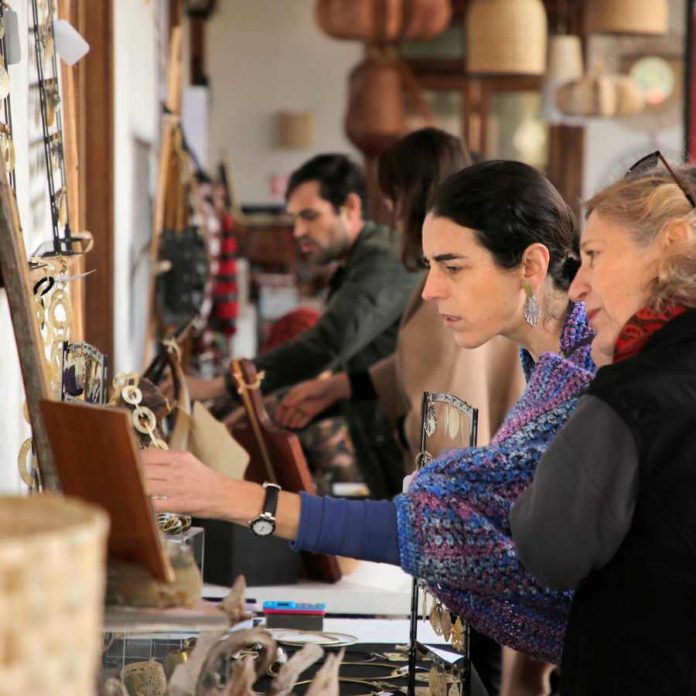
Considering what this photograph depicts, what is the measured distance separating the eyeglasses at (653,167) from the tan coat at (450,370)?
2.81ft

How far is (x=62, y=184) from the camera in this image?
2062 millimetres

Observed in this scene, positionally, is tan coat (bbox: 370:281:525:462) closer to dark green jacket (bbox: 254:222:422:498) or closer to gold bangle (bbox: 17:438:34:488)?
dark green jacket (bbox: 254:222:422:498)

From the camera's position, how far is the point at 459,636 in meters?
1.83

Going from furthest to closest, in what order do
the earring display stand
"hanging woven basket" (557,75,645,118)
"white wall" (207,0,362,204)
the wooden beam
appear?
"white wall" (207,0,362,204) < "hanging woven basket" (557,75,645,118) < the wooden beam < the earring display stand

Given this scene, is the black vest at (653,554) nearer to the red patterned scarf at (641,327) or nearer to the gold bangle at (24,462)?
the red patterned scarf at (641,327)

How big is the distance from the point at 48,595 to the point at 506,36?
21.9 ft

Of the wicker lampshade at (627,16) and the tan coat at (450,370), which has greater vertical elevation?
the wicker lampshade at (627,16)

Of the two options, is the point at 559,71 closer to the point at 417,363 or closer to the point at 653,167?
the point at 417,363

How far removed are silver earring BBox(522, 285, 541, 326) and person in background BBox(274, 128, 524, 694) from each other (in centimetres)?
56

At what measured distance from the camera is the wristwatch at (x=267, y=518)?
5.55ft

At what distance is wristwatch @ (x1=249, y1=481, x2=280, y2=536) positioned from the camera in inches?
66.6

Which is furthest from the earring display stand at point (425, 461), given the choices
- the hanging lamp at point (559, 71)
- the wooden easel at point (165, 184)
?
the hanging lamp at point (559, 71)

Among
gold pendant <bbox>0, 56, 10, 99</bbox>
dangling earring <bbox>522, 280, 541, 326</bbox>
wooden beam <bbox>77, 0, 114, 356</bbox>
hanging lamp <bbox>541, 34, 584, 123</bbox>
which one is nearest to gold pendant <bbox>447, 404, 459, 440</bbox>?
dangling earring <bbox>522, 280, 541, 326</bbox>

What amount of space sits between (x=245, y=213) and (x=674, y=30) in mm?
4373
